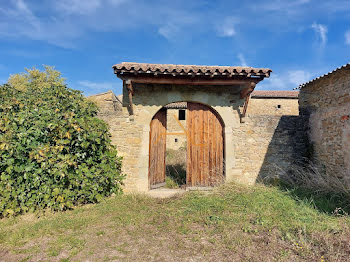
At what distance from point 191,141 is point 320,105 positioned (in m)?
3.73

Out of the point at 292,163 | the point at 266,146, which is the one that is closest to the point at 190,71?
the point at 266,146

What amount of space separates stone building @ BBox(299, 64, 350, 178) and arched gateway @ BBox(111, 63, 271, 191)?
2.09m

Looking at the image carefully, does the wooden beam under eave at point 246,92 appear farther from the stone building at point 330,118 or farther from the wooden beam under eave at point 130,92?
the wooden beam under eave at point 130,92

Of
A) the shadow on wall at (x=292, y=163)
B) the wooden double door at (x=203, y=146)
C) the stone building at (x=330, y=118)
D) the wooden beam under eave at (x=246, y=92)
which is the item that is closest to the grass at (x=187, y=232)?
the shadow on wall at (x=292, y=163)

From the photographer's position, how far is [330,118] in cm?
529

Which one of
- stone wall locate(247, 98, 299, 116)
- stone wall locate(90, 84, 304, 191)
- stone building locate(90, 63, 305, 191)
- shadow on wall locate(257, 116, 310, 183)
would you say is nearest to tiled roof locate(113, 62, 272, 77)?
stone building locate(90, 63, 305, 191)

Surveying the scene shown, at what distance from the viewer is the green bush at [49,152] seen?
400 cm

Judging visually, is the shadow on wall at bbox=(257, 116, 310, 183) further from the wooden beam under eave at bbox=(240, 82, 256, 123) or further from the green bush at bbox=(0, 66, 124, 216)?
the green bush at bbox=(0, 66, 124, 216)

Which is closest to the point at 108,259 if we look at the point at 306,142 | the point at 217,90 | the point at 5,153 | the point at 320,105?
the point at 5,153

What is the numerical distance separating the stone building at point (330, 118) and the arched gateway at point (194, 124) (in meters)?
2.09

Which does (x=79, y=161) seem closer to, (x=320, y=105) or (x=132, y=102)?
(x=132, y=102)

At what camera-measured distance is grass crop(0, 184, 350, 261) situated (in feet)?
8.96

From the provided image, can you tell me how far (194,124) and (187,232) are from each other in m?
3.10

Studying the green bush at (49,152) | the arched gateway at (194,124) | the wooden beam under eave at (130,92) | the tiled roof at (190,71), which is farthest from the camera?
the arched gateway at (194,124)
